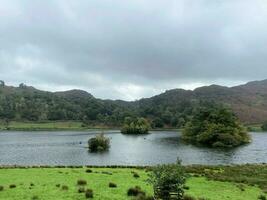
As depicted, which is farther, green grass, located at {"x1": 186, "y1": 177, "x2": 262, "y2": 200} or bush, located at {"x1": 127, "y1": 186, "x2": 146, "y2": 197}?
green grass, located at {"x1": 186, "y1": 177, "x2": 262, "y2": 200}

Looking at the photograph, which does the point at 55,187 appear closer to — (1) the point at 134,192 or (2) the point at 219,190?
(1) the point at 134,192

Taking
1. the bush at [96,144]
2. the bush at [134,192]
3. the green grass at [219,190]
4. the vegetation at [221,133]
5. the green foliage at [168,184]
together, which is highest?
the vegetation at [221,133]

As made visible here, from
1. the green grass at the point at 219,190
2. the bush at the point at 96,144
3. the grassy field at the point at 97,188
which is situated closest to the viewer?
the grassy field at the point at 97,188

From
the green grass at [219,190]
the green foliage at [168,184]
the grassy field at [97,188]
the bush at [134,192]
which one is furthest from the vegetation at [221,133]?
the green foliage at [168,184]

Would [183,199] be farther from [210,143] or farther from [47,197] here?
[210,143]

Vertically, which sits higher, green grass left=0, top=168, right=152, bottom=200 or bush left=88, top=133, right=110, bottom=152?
bush left=88, top=133, right=110, bottom=152

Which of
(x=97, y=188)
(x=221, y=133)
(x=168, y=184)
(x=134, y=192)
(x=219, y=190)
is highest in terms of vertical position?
(x=221, y=133)

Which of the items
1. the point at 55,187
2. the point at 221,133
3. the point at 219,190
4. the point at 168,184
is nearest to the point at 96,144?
the point at 221,133

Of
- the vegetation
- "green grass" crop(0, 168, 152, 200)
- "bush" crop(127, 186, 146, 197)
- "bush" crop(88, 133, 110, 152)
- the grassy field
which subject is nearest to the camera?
"green grass" crop(0, 168, 152, 200)

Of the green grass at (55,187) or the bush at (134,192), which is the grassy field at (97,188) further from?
the bush at (134,192)

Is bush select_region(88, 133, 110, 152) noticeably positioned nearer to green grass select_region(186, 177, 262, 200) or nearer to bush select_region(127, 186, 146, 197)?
green grass select_region(186, 177, 262, 200)

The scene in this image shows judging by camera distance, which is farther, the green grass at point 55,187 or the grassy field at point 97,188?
the grassy field at point 97,188

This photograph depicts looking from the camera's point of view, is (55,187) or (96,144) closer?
(55,187)

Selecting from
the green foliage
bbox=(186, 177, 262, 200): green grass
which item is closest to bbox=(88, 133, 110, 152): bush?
bbox=(186, 177, 262, 200): green grass
